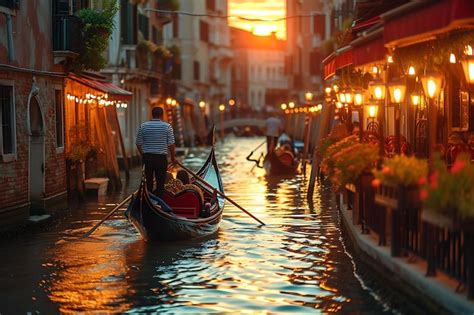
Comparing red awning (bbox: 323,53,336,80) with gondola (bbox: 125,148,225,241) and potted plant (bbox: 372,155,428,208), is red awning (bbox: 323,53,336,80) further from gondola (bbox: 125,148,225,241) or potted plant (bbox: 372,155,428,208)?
potted plant (bbox: 372,155,428,208)

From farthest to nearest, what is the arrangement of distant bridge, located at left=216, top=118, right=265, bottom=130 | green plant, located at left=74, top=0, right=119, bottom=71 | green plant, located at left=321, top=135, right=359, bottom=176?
1. distant bridge, located at left=216, top=118, right=265, bottom=130
2. green plant, located at left=74, top=0, right=119, bottom=71
3. green plant, located at left=321, top=135, right=359, bottom=176

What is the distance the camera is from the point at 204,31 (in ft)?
188

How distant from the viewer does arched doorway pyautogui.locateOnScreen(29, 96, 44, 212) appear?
1498 centimetres

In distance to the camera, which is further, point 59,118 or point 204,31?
point 204,31

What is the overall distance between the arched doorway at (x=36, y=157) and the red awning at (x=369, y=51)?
18.9 feet

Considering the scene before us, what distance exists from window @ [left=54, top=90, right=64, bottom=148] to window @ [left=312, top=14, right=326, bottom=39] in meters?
26.7

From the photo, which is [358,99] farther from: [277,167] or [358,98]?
[277,167]

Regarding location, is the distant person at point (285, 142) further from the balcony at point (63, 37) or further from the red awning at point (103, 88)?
the balcony at point (63, 37)

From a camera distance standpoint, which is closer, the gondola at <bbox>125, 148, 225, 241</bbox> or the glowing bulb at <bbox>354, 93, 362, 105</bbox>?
the gondola at <bbox>125, 148, 225, 241</bbox>

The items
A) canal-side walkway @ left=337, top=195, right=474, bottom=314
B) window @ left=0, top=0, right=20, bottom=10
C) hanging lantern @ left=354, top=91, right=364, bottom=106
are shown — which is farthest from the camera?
hanging lantern @ left=354, top=91, right=364, bottom=106

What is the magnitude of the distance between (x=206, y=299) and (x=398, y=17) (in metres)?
2.78

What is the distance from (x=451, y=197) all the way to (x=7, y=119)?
26.2ft

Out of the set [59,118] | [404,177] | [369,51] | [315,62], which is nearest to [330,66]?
[369,51]

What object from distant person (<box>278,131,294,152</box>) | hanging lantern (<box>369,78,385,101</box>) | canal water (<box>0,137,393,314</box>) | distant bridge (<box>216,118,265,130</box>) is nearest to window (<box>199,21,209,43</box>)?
distant bridge (<box>216,118,265,130</box>)
